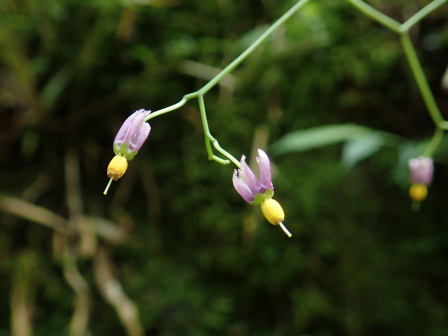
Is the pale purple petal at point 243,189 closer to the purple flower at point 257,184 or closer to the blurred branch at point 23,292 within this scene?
the purple flower at point 257,184

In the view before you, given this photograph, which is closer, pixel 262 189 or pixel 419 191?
pixel 262 189

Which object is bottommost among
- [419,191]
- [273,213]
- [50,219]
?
[273,213]

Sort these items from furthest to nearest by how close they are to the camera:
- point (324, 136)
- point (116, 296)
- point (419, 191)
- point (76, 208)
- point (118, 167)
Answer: point (76, 208) → point (116, 296) → point (324, 136) → point (419, 191) → point (118, 167)

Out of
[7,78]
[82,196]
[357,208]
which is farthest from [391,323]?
[7,78]

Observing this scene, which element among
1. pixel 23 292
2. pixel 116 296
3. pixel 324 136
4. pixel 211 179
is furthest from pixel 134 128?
pixel 23 292

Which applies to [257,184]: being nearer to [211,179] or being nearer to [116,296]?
[211,179]

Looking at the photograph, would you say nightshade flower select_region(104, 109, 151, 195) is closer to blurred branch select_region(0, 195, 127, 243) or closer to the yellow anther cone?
the yellow anther cone

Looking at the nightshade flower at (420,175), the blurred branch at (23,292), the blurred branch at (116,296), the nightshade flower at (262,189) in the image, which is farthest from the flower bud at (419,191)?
the blurred branch at (23,292)
